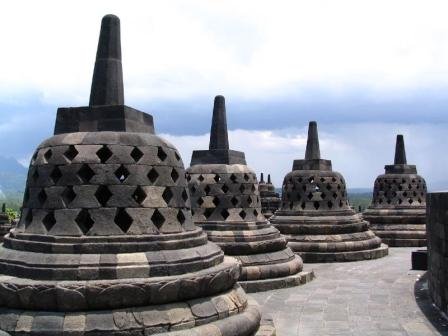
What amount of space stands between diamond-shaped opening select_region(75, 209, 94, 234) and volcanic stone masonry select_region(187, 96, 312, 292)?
553 cm

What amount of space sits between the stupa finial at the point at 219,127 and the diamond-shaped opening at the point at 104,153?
19.9 ft

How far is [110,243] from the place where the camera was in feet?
18.7

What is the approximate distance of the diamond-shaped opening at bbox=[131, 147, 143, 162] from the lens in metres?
6.11

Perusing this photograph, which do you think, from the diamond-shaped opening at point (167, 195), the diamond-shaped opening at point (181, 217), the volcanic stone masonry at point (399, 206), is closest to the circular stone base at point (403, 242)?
the volcanic stone masonry at point (399, 206)

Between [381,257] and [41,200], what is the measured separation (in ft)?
39.0

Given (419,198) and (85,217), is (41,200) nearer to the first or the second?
(85,217)

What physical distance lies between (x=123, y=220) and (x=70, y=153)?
3.23ft

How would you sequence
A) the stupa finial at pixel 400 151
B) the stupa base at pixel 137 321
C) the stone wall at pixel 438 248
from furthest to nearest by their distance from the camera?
the stupa finial at pixel 400 151 → the stone wall at pixel 438 248 → the stupa base at pixel 137 321

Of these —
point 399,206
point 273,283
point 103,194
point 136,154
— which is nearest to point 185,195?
point 136,154

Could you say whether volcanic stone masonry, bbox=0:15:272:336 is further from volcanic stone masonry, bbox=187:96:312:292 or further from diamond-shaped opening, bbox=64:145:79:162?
volcanic stone masonry, bbox=187:96:312:292

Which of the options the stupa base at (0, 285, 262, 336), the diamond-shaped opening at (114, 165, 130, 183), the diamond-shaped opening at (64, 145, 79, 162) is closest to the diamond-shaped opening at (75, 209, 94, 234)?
the diamond-shaped opening at (114, 165, 130, 183)

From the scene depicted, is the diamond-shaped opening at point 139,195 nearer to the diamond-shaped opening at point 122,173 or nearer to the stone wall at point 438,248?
the diamond-shaped opening at point 122,173

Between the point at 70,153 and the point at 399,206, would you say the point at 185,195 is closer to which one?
the point at 70,153

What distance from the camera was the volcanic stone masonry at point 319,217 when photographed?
14.9 metres
